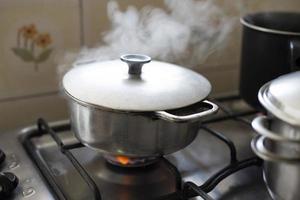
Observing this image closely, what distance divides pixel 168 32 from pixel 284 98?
0.40 meters

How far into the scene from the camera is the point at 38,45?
33.3 inches

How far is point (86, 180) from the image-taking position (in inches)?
24.4

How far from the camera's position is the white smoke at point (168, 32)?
0.85 m

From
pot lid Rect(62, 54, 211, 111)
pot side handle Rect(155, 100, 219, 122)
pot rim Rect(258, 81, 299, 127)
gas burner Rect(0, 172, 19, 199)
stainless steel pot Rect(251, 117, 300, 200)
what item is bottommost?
gas burner Rect(0, 172, 19, 199)

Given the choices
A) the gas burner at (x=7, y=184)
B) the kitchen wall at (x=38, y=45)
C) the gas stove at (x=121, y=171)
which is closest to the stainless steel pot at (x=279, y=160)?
the gas stove at (x=121, y=171)

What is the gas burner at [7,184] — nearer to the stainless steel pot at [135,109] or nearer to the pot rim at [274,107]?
the stainless steel pot at [135,109]

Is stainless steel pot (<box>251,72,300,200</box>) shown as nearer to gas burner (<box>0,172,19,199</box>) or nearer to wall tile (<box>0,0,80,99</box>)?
gas burner (<box>0,172,19,199</box>)

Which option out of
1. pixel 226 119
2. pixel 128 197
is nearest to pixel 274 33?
pixel 226 119

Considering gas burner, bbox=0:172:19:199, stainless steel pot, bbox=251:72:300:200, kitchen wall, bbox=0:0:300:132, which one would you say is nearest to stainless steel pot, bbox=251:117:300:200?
stainless steel pot, bbox=251:72:300:200

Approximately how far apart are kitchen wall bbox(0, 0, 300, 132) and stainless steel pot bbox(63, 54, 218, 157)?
21 centimetres

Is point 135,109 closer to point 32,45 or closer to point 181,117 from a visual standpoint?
point 181,117

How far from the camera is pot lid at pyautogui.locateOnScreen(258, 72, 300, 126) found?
0.48 meters

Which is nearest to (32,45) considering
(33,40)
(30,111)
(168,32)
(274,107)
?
(33,40)

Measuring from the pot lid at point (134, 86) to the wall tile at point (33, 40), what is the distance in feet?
0.58
